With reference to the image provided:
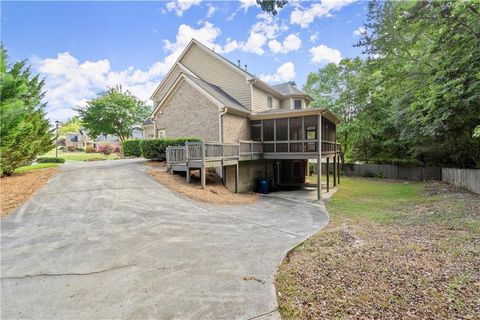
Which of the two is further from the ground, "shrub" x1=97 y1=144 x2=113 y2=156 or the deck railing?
"shrub" x1=97 y1=144 x2=113 y2=156

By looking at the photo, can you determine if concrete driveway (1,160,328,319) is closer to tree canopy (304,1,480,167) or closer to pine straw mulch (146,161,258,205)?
pine straw mulch (146,161,258,205)

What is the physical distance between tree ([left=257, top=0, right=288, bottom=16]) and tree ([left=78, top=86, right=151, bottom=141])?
32.8m

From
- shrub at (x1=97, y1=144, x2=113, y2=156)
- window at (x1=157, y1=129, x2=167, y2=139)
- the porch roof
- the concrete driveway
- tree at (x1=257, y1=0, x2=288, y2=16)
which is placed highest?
tree at (x1=257, y1=0, x2=288, y2=16)

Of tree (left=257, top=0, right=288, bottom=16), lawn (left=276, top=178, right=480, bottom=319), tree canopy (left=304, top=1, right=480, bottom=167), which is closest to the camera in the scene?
lawn (left=276, top=178, right=480, bottom=319)

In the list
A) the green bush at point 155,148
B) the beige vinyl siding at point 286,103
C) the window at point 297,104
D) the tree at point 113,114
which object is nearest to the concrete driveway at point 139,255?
the green bush at point 155,148

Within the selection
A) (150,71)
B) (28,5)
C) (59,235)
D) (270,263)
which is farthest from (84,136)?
(270,263)

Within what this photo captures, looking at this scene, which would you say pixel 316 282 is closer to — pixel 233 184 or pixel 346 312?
pixel 346 312

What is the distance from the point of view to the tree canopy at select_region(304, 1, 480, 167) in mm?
9914

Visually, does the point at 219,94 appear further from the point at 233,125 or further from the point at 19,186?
the point at 19,186

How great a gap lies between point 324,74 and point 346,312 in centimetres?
3305

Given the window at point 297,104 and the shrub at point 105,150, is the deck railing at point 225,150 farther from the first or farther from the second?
the shrub at point 105,150

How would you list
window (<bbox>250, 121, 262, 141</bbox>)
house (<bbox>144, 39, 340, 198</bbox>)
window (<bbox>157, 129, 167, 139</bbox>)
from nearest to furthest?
house (<bbox>144, 39, 340, 198</bbox>) → window (<bbox>250, 121, 262, 141</bbox>) → window (<bbox>157, 129, 167, 139</bbox>)

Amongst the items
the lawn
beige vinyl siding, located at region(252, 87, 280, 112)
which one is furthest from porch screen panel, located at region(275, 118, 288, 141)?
the lawn

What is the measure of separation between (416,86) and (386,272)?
14143 mm
